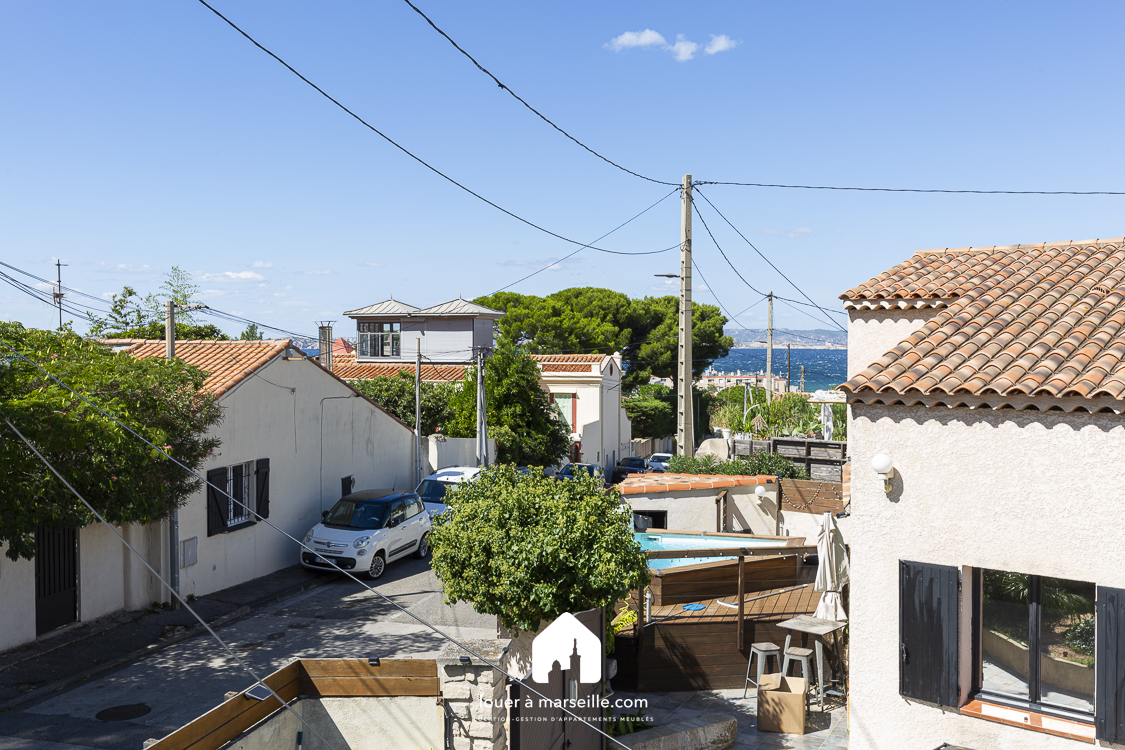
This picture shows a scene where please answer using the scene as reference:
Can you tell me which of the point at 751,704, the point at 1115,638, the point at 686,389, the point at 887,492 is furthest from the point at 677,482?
the point at 1115,638

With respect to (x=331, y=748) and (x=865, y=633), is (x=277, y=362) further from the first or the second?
(x=865, y=633)

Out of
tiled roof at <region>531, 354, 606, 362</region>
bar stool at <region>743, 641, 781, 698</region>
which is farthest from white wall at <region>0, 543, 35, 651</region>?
tiled roof at <region>531, 354, 606, 362</region>

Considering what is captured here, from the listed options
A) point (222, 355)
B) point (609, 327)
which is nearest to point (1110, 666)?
point (222, 355)

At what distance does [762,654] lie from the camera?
32.8 ft

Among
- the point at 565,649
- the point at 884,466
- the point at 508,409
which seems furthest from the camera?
the point at 508,409

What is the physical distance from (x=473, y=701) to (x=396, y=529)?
1094 cm

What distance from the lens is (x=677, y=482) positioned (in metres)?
17.0

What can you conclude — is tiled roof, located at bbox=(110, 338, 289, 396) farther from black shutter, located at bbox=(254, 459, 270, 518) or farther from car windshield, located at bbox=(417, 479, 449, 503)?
car windshield, located at bbox=(417, 479, 449, 503)

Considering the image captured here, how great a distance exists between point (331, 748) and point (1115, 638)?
6.81m

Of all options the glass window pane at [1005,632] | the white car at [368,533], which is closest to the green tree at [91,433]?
the white car at [368,533]

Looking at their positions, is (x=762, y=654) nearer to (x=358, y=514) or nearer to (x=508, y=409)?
(x=358, y=514)

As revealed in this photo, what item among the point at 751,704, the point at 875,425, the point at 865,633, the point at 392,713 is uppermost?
the point at 875,425

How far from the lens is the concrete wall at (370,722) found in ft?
25.1

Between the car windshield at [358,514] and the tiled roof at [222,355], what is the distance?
363cm
